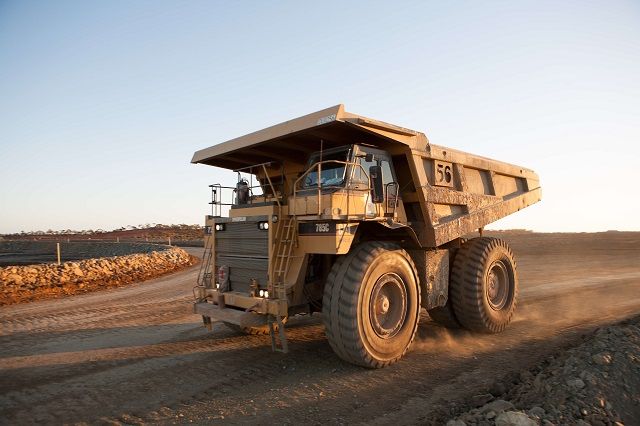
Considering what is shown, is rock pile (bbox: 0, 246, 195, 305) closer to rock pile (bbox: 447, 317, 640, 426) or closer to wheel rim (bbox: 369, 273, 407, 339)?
wheel rim (bbox: 369, 273, 407, 339)

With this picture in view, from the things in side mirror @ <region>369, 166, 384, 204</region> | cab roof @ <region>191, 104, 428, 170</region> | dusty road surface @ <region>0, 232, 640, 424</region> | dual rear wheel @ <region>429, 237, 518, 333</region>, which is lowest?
dusty road surface @ <region>0, 232, 640, 424</region>

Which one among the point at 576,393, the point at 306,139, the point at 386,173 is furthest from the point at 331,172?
the point at 576,393

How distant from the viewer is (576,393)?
13.8 feet

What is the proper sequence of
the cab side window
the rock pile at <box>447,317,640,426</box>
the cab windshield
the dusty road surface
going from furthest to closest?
the cab side window < the cab windshield < the dusty road surface < the rock pile at <box>447,317,640,426</box>

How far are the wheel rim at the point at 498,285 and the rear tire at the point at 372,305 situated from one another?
2467 mm

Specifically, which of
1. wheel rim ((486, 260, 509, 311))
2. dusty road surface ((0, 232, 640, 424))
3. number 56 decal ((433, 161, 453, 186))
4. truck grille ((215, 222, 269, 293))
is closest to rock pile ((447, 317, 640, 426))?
dusty road surface ((0, 232, 640, 424))

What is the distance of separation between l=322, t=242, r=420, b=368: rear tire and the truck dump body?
1023mm

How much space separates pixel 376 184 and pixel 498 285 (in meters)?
3.93

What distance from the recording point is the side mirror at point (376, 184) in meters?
5.99

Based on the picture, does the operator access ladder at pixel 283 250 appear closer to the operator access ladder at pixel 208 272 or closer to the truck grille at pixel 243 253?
the truck grille at pixel 243 253

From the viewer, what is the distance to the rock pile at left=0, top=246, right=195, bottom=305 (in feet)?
41.8

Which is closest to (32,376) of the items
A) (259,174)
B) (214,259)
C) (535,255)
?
(214,259)

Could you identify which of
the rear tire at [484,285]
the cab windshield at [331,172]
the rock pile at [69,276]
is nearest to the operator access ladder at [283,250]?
the cab windshield at [331,172]

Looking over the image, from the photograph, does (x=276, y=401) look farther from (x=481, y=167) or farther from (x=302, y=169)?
(x=481, y=167)
